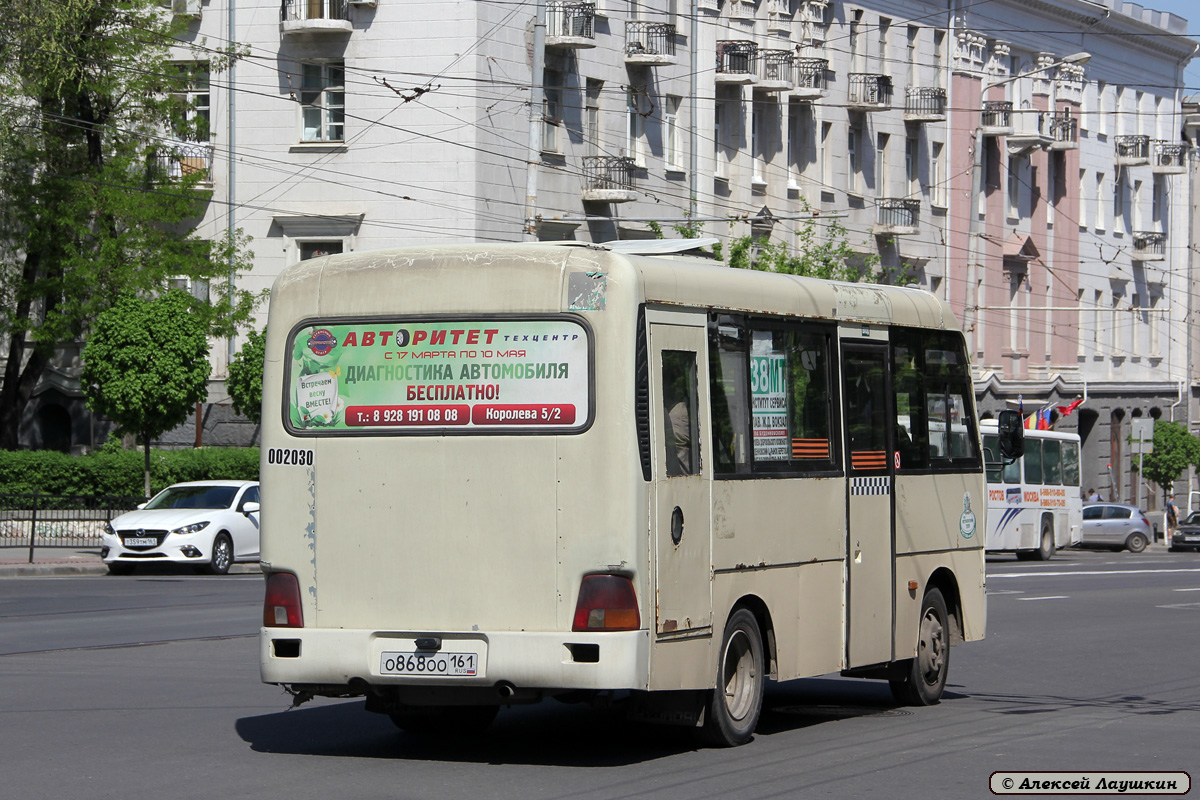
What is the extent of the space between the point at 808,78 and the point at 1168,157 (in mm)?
26193

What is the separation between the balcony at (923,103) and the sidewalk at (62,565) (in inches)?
1255

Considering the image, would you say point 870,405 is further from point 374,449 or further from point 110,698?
point 110,698

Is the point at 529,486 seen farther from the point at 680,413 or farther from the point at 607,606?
the point at 680,413

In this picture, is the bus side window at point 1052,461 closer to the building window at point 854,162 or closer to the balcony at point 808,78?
the balcony at point 808,78

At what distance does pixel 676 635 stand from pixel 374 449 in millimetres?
1945

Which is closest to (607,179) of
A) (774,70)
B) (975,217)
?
(774,70)

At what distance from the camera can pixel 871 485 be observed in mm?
12688

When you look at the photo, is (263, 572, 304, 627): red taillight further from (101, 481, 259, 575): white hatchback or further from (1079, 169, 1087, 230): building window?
(1079, 169, 1087, 230): building window

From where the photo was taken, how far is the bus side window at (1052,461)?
45688mm

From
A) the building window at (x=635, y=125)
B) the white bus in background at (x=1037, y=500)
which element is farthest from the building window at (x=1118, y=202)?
the building window at (x=635, y=125)

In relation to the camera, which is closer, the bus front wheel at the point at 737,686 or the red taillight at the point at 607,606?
the red taillight at the point at 607,606

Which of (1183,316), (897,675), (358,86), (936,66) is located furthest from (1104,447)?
(897,675)

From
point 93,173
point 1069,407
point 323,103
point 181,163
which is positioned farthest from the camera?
point 1069,407

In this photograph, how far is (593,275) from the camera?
10.2 meters
